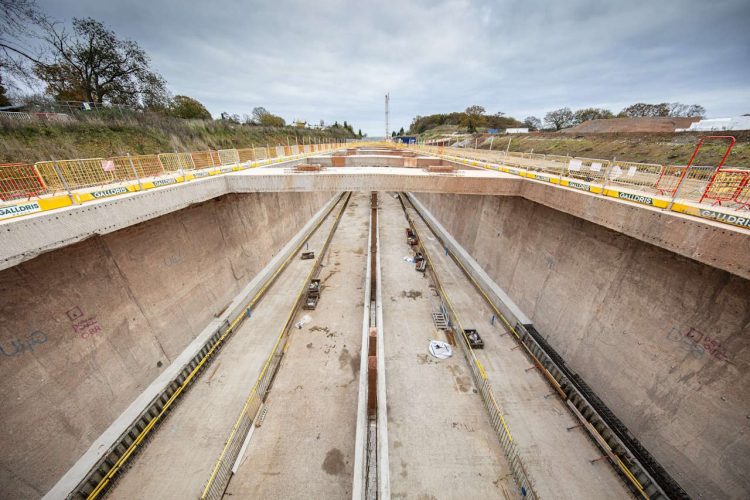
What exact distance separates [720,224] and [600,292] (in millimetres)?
4024

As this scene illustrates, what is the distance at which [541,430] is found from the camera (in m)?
8.73

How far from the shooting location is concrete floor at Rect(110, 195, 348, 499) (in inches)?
293

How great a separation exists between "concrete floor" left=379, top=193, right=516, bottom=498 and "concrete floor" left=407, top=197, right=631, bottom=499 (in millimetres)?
953

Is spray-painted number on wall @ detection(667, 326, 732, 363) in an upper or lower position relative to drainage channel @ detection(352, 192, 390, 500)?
upper

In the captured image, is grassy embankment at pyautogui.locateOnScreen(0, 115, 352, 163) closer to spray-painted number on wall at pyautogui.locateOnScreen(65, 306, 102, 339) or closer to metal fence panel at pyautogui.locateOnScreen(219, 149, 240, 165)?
metal fence panel at pyautogui.locateOnScreen(219, 149, 240, 165)

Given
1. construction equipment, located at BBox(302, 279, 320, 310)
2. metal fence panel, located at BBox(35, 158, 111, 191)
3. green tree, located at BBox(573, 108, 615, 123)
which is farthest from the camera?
green tree, located at BBox(573, 108, 615, 123)

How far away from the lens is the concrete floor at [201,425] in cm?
745

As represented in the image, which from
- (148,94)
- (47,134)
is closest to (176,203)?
(47,134)

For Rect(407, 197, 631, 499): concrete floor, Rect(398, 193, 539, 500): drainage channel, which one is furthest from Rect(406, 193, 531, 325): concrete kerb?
Rect(398, 193, 539, 500): drainage channel

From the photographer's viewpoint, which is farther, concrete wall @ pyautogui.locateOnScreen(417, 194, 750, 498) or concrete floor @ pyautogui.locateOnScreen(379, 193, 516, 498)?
concrete floor @ pyautogui.locateOnScreen(379, 193, 516, 498)

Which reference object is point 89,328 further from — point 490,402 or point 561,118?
point 561,118

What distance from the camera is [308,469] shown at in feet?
25.6

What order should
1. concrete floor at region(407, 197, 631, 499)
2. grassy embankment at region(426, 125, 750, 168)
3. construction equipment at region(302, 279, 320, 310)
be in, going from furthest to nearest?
grassy embankment at region(426, 125, 750, 168), construction equipment at region(302, 279, 320, 310), concrete floor at region(407, 197, 631, 499)

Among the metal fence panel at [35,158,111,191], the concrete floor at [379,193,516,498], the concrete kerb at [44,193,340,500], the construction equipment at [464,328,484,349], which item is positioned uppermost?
the metal fence panel at [35,158,111,191]
